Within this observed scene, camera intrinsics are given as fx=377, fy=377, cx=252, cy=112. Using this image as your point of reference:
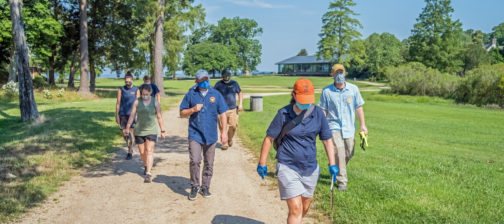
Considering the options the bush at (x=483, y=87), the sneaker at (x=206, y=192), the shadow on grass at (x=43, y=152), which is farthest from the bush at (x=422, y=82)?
the sneaker at (x=206, y=192)

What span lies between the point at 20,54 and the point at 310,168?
14.5m

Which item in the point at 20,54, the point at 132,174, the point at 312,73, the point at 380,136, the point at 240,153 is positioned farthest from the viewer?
the point at 312,73

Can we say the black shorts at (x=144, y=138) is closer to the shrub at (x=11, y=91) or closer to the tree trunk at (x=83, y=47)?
the shrub at (x=11, y=91)

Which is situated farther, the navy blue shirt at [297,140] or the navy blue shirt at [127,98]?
the navy blue shirt at [127,98]

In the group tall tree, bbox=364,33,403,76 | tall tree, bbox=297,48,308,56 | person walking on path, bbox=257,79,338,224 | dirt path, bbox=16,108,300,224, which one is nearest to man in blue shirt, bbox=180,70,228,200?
dirt path, bbox=16,108,300,224

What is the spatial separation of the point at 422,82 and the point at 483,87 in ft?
22.8

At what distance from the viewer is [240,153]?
9.63 m

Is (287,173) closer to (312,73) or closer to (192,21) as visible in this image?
(192,21)

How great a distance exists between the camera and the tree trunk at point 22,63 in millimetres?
14383

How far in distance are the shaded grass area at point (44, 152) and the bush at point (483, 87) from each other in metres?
27.4

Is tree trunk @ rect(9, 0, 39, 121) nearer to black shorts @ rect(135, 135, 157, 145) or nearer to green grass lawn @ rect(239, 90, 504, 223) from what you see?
green grass lawn @ rect(239, 90, 504, 223)

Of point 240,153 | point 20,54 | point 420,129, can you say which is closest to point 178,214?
point 240,153

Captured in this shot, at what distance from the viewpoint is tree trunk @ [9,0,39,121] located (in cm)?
1438

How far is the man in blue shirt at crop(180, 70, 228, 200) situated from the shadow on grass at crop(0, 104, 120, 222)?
241cm
